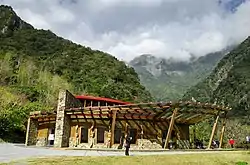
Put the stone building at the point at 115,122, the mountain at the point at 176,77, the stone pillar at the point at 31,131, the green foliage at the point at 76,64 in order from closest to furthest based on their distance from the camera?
the stone building at the point at 115,122 < the stone pillar at the point at 31,131 < the green foliage at the point at 76,64 < the mountain at the point at 176,77

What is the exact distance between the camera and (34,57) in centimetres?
6819

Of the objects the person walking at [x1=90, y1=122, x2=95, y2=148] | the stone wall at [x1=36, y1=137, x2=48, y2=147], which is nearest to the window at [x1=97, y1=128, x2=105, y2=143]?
the person walking at [x1=90, y1=122, x2=95, y2=148]

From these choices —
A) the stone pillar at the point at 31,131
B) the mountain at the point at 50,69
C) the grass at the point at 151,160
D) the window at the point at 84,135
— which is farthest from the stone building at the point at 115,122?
the mountain at the point at 50,69

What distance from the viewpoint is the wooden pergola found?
85.4 ft

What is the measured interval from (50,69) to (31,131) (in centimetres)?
3373

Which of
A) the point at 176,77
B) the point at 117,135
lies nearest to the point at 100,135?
the point at 117,135

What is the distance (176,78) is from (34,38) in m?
108

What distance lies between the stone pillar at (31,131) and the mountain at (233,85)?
45847 mm

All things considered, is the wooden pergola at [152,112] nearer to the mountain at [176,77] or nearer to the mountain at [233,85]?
the mountain at [233,85]

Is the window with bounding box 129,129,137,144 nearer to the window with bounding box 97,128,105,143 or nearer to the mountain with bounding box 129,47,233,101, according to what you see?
the window with bounding box 97,128,105,143

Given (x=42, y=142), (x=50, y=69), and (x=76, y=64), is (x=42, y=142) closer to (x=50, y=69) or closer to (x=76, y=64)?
(x=50, y=69)

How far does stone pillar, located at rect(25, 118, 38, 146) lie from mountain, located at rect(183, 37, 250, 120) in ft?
150

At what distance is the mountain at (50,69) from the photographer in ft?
184

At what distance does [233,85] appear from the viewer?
77.4m
